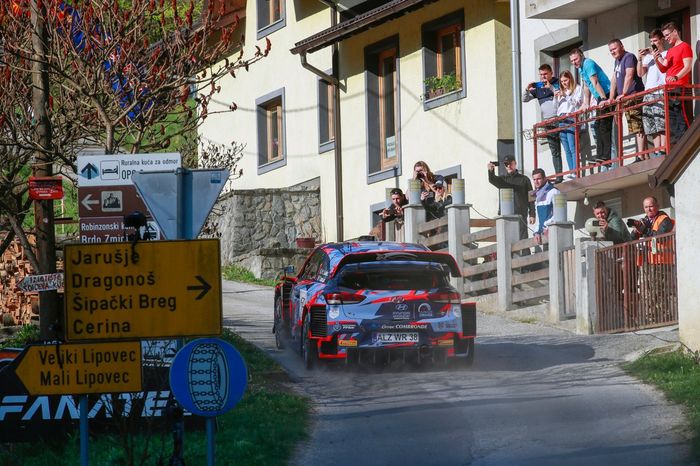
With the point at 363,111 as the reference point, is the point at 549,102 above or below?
below

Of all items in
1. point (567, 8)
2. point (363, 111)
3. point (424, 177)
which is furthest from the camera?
point (363, 111)

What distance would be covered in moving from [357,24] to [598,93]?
9.01m

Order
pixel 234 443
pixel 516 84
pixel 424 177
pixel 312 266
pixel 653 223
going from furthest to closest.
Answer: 1. pixel 516 84
2. pixel 424 177
3. pixel 653 223
4. pixel 312 266
5. pixel 234 443

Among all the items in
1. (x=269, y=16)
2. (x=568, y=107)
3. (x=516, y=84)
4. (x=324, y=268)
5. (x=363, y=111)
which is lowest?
(x=324, y=268)

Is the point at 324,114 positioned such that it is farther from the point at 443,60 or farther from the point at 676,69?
the point at 676,69

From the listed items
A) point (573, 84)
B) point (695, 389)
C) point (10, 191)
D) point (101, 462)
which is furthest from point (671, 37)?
point (101, 462)

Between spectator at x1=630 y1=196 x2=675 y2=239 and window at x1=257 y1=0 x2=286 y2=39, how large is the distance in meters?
18.0

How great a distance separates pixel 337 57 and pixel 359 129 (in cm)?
202

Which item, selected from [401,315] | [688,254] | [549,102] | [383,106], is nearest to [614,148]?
[549,102]

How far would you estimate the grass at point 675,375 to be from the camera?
1544 cm

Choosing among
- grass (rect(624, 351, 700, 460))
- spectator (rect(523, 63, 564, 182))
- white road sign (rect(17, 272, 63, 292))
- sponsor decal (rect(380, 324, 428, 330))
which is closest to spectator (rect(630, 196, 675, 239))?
grass (rect(624, 351, 700, 460))

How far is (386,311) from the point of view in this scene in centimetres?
1839

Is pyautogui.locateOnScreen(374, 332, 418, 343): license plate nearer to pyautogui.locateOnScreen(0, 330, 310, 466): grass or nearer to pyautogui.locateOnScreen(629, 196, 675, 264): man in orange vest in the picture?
pyautogui.locateOnScreen(0, 330, 310, 466): grass

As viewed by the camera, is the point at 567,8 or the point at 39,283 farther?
the point at 567,8
